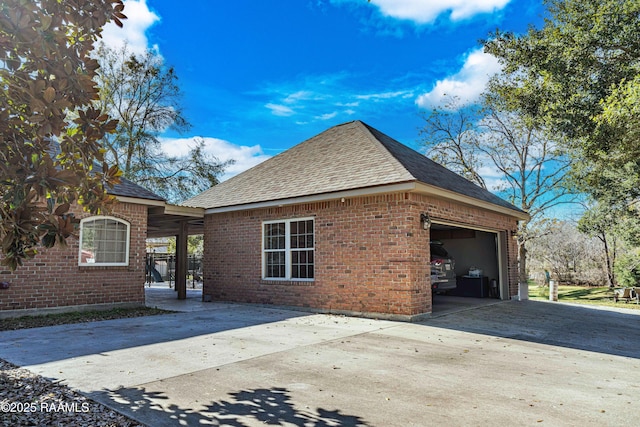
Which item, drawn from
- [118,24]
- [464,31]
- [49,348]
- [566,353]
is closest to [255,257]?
[49,348]

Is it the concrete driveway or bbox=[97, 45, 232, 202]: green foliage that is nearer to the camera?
the concrete driveway

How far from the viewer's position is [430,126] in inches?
1043

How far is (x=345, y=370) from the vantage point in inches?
195

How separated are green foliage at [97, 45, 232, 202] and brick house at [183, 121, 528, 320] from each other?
1206cm

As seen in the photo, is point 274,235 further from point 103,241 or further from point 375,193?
point 103,241

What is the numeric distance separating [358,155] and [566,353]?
6714 mm

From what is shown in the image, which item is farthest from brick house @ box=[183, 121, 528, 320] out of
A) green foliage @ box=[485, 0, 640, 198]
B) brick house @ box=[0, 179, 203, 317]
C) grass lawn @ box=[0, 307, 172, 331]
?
green foliage @ box=[485, 0, 640, 198]

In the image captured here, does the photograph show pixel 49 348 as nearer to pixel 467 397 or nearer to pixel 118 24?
pixel 118 24

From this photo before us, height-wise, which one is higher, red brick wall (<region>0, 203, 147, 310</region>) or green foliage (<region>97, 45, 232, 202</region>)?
green foliage (<region>97, 45, 232, 202</region>)

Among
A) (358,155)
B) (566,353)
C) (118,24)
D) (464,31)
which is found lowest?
(566,353)

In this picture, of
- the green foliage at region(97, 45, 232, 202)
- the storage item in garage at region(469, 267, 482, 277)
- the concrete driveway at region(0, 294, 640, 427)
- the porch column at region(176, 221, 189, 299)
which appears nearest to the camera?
the concrete driveway at region(0, 294, 640, 427)

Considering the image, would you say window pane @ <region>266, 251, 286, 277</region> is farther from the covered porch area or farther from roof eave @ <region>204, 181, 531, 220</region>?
the covered porch area

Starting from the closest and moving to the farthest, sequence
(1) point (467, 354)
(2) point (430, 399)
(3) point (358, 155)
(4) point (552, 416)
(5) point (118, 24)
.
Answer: (5) point (118, 24) < (4) point (552, 416) < (2) point (430, 399) < (1) point (467, 354) < (3) point (358, 155)

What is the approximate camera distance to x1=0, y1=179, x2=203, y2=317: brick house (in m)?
9.05
